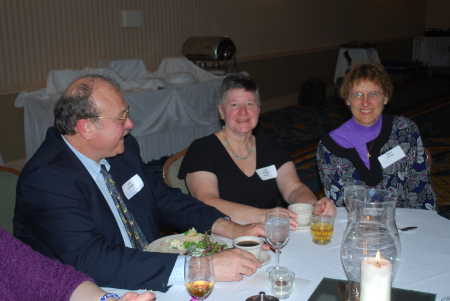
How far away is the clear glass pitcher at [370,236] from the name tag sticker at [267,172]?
1.34 m

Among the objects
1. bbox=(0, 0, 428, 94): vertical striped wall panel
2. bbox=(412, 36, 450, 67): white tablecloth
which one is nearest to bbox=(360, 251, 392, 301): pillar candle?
bbox=(0, 0, 428, 94): vertical striped wall panel

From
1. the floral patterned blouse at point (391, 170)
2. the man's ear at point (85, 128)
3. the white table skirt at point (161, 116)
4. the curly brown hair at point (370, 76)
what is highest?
the curly brown hair at point (370, 76)

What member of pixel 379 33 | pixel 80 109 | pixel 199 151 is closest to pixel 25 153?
pixel 199 151

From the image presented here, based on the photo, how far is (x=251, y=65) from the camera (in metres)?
9.49

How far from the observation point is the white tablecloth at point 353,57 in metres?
11.2

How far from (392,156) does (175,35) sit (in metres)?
5.68

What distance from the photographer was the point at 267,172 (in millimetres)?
2816

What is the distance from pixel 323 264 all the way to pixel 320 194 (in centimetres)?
131

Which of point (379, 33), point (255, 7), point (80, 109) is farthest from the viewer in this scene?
point (379, 33)

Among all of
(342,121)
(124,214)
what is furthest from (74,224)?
(342,121)

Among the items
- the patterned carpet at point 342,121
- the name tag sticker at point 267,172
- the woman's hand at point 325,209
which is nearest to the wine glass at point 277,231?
the woman's hand at point 325,209

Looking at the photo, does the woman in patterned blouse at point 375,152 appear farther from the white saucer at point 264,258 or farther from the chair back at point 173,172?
the white saucer at point 264,258

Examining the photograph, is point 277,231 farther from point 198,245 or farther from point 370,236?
point 370,236

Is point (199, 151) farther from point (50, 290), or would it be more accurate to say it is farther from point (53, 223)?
point (50, 290)
